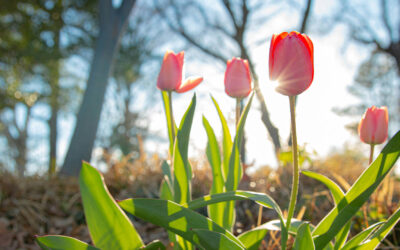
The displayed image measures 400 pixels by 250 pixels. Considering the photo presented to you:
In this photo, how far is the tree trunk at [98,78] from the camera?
5.15 metres

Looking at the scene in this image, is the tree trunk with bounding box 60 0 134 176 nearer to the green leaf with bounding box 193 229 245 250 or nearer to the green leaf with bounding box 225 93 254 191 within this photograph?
the green leaf with bounding box 225 93 254 191

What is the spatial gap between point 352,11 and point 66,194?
8.43m

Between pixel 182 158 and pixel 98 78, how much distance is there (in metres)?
4.87

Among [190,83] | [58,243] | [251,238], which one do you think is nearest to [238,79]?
[190,83]

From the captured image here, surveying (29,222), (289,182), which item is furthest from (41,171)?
(289,182)

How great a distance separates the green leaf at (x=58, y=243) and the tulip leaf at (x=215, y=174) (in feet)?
1.38

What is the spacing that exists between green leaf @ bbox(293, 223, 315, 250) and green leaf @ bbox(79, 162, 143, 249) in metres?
0.45

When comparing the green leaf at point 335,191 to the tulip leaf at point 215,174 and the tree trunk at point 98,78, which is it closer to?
the tulip leaf at point 215,174

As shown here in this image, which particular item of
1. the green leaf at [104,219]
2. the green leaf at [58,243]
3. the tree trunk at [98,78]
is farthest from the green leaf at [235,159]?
the tree trunk at [98,78]

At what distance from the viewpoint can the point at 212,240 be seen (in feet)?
2.50

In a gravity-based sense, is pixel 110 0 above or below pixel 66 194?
above

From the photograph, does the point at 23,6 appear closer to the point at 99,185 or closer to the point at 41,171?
the point at 41,171

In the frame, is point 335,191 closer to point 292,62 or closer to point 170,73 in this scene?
point 292,62

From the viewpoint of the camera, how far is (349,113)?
16.2 metres
